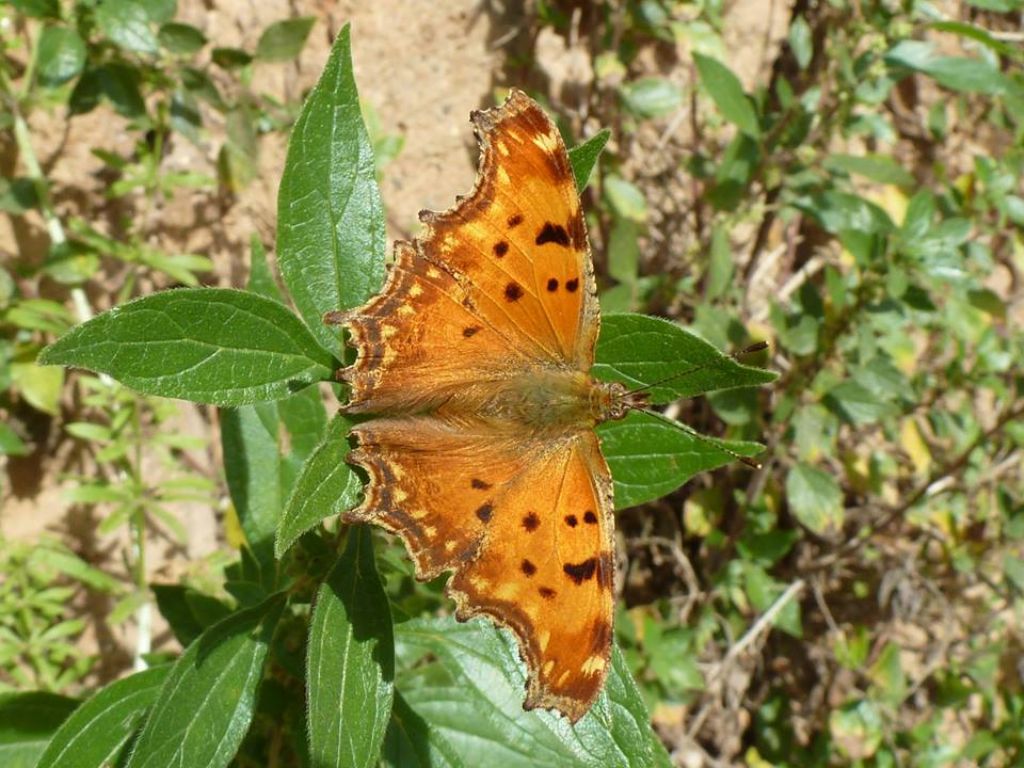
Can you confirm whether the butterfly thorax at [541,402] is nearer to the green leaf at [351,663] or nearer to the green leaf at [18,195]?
the green leaf at [351,663]

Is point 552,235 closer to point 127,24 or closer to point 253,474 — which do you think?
point 253,474

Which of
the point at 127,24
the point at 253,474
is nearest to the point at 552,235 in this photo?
the point at 253,474

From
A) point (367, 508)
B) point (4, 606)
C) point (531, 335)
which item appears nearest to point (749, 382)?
point (531, 335)

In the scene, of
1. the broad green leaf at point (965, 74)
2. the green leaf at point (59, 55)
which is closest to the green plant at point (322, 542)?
the green leaf at point (59, 55)

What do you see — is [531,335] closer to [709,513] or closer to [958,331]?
[709,513]

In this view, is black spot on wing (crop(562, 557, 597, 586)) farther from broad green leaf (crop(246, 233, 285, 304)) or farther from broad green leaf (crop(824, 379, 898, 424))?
broad green leaf (crop(824, 379, 898, 424))

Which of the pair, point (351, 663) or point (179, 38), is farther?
point (179, 38)
